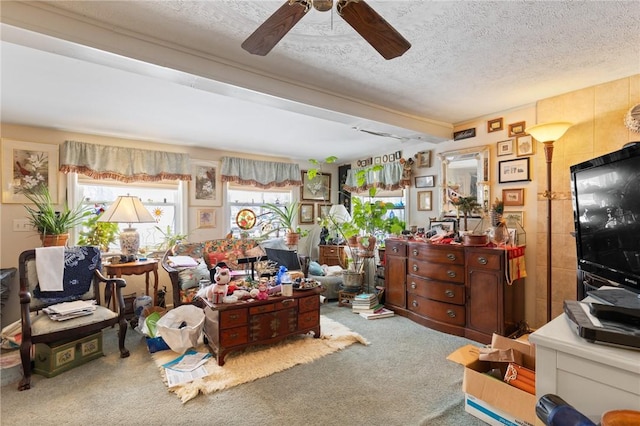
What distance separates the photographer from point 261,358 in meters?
2.46

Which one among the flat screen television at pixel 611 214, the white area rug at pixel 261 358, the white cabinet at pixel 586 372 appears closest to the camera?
the white cabinet at pixel 586 372

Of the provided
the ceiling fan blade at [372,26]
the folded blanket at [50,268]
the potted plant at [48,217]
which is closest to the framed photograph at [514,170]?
the ceiling fan blade at [372,26]

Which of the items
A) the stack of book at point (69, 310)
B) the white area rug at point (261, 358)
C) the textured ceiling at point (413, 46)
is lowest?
the white area rug at point (261, 358)

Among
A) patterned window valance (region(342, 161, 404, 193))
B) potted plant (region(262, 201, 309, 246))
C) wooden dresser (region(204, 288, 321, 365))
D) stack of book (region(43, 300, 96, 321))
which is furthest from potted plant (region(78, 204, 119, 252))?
patterned window valance (region(342, 161, 404, 193))

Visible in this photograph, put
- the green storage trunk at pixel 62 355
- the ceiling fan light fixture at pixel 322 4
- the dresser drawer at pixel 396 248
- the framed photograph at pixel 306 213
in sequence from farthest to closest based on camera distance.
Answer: the framed photograph at pixel 306 213, the dresser drawer at pixel 396 248, the green storage trunk at pixel 62 355, the ceiling fan light fixture at pixel 322 4

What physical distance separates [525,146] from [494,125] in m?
0.40

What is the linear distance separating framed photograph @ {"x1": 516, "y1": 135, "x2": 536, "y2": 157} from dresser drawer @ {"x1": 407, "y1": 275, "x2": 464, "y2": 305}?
150cm

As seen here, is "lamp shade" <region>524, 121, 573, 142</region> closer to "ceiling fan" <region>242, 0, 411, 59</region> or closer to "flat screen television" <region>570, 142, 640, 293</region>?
"flat screen television" <region>570, 142, 640, 293</region>

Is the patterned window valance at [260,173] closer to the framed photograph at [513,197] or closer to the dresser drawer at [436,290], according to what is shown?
the dresser drawer at [436,290]

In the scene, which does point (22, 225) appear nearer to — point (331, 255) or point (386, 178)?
point (331, 255)

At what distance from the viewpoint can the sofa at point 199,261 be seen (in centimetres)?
327

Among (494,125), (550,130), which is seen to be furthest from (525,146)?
(550,130)

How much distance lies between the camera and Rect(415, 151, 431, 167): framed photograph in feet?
13.1

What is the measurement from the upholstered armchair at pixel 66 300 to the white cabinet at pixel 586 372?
9.59ft
